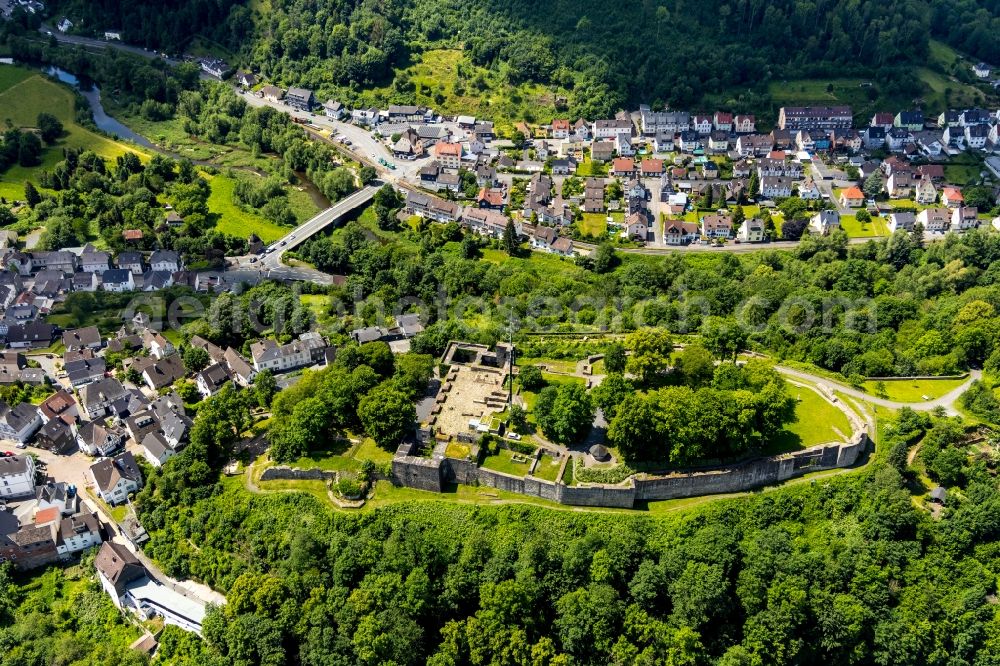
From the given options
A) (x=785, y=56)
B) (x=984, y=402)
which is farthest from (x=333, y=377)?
(x=785, y=56)

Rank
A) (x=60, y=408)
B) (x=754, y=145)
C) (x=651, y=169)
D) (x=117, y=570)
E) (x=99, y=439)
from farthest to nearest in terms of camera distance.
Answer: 1. (x=754, y=145)
2. (x=651, y=169)
3. (x=60, y=408)
4. (x=99, y=439)
5. (x=117, y=570)

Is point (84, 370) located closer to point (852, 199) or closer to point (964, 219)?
point (852, 199)

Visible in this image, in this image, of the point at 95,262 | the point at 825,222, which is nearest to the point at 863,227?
the point at 825,222

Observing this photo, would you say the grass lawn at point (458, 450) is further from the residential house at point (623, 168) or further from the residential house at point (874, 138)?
the residential house at point (874, 138)

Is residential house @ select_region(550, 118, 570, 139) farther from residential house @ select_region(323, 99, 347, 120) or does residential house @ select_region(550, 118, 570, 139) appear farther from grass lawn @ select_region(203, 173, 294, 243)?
grass lawn @ select_region(203, 173, 294, 243)

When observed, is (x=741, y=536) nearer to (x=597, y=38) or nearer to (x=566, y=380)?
(x=566, y=380)

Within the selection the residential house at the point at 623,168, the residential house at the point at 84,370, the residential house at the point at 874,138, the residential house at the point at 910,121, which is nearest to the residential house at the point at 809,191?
the residential house at the point at 874,138
